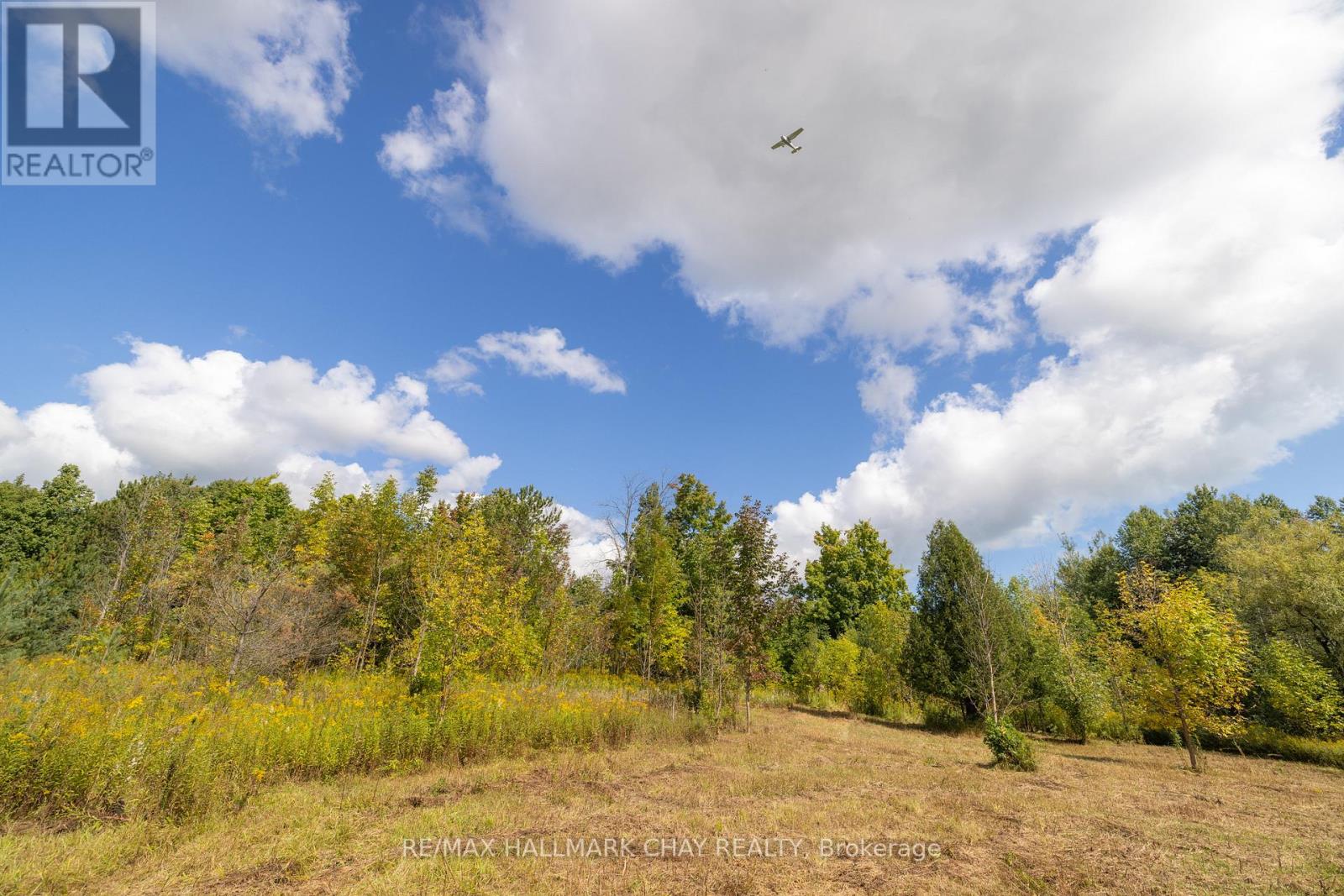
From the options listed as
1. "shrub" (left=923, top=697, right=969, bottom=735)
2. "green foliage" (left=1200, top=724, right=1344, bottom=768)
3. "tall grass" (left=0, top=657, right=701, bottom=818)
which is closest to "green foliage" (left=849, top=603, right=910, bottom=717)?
"shrub" (left=923, top=697, right=969, bottom=735)

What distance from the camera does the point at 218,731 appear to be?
7.42 m

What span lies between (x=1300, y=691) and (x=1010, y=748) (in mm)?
15342

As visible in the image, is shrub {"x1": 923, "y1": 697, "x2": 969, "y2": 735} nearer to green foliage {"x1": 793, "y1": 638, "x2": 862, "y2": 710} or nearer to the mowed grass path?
green foliage {"x1": 793, "y1": 638, "x2": 862, "y2": 710}

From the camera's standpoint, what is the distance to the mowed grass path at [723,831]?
5227 mm

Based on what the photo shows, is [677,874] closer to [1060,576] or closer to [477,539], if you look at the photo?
[477,539]

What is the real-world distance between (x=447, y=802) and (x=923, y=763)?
38.2 ft

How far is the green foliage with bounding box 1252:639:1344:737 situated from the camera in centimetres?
1819

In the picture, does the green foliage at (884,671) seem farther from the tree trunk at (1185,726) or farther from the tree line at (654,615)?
the tree trunk at (1185,726)

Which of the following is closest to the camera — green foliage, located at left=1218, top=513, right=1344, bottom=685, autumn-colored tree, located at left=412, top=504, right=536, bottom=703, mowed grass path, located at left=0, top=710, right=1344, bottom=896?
mowed grass path, located at left=0, top=710, right=1344, bottom=896

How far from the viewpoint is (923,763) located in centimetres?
1320

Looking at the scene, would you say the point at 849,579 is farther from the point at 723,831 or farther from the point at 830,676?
the point at 723,831

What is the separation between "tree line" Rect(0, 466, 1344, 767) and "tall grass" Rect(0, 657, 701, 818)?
1.34 m

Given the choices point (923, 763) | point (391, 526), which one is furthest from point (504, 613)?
point (391, 526)

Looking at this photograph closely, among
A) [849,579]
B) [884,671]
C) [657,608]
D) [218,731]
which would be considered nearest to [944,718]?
[884,671]
